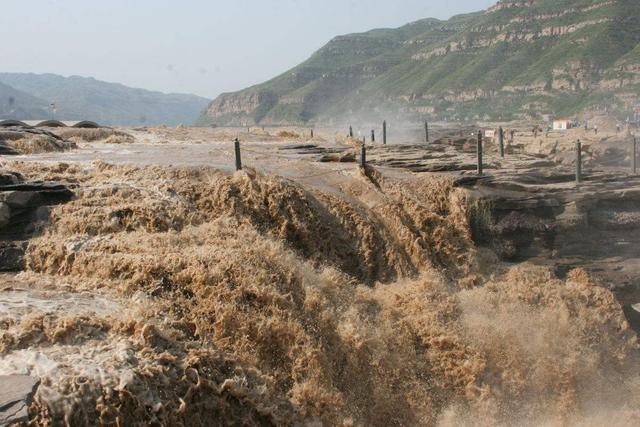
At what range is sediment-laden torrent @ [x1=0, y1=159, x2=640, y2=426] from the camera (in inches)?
244

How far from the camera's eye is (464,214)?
523 inches

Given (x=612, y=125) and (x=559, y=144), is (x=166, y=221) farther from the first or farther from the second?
(x=612, y=125)

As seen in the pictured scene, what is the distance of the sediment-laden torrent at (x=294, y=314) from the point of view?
6.20 meters

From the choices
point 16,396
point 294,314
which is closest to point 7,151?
point 294,314

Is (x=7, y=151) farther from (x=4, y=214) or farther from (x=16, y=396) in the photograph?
(x=16, y=396)

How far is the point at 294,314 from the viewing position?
8289 millimetres

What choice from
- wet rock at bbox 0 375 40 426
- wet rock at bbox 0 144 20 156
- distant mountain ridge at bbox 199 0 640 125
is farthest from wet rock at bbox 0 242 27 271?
distant mountain ridge at bbox 199 0 640 125

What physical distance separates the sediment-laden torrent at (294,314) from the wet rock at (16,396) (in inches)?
5.1

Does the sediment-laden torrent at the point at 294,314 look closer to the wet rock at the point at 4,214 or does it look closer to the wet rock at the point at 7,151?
the wet rock at the point at 4,214

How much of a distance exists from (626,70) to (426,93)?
33510 millimetres

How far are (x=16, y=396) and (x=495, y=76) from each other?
96.3 m

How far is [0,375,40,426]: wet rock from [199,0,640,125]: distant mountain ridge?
70051mm

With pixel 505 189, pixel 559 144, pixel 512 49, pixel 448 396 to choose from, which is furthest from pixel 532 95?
pixel 448 396

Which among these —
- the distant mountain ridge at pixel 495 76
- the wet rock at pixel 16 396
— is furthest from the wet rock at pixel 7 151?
the distant mountain ridge at pixel 495 76
